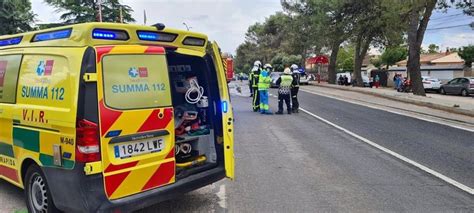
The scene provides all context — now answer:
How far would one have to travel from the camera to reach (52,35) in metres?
4.43

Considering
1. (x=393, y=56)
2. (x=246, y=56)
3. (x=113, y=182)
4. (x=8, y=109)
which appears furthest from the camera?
(x=246, y=56)

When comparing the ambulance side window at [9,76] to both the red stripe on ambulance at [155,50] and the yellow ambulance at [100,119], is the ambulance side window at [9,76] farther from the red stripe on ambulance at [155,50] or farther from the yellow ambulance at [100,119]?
the red stripe on ambulance at [155,50]

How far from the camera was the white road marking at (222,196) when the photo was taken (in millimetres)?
5386

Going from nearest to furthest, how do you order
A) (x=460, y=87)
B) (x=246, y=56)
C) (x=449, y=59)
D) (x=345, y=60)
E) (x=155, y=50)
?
(x=155, y=50)
(x=460, y=87)
(x=449, y=59)
(x=345, y=60)
(x=246, y=56)

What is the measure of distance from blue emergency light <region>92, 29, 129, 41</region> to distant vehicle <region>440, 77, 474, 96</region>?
31095 millimetres

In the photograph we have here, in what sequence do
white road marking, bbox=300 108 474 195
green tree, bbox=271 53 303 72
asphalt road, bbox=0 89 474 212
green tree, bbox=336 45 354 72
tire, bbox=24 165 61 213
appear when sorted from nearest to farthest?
tire, bbox=24 165 61 213 → asphalt road, bbox=0 89 474 212 → white road marking, bbox=300 108 474 195 → green tree, bbox=271 53 303 72 → green tree, bbox=336 45 354 72

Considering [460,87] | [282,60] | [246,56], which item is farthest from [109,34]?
[246,56]

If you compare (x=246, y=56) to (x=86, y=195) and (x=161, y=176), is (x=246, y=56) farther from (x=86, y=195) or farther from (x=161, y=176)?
(x=86, y=195)

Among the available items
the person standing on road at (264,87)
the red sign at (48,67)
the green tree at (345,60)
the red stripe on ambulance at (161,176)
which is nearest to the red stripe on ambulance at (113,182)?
the red stripe on ambulance at (161,176)

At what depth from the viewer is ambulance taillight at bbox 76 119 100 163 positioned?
3.92 meters

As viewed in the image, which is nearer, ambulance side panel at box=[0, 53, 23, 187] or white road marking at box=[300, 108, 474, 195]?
ambulance side panel at box=[0, 53, 23, 187]

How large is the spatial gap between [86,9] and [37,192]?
3811 cm

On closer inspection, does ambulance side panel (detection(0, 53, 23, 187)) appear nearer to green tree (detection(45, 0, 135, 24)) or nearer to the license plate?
the license plate

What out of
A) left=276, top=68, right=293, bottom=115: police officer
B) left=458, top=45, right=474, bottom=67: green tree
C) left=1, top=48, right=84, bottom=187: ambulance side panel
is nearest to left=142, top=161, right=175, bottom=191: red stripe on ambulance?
left=1, top=48, right=84, bottom=187: ambulance side panel
